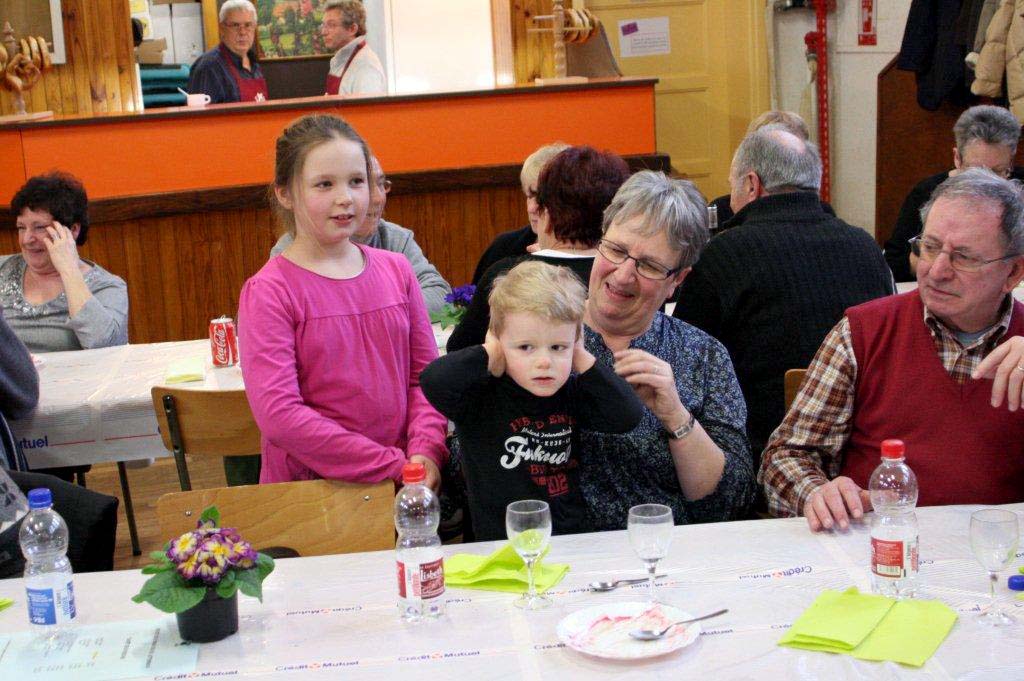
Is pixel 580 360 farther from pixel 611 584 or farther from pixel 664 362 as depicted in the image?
pixel 611 584

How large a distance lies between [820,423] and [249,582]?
1.22m

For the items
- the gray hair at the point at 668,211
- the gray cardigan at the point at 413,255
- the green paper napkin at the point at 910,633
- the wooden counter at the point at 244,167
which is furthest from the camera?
the wooden counter at the point at 244,167

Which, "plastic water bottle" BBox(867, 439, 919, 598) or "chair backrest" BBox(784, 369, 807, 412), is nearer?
"plastic water bottle" BBox(867, 439, 919, 598)

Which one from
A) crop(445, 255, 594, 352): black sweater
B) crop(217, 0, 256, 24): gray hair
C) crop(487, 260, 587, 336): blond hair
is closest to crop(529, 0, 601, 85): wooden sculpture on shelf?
crop(217, 0, 256, 24): gray hair

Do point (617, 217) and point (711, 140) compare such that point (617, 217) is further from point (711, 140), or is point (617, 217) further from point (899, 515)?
point (711, 140)

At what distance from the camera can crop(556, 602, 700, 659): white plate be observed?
1664mm

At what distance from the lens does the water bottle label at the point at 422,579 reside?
1779 millimetres

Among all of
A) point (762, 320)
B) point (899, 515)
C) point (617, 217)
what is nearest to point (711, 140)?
point (762, 320)

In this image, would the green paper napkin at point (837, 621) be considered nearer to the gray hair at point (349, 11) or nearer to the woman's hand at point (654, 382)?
the woman's hand at point (654, 382)

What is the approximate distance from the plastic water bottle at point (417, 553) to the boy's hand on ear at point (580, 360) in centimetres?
42

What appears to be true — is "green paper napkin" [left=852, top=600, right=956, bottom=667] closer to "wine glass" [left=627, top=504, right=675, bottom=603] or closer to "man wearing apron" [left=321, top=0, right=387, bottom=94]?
"wine glass" [left=627, top=504, right=675, bottom=603]

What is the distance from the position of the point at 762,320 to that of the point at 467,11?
15.2 ft

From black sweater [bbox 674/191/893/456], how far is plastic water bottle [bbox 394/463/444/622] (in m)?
1.31

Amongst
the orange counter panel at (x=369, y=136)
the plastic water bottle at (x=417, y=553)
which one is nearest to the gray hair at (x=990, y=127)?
the orange counter panel at (x=369, y=136)
